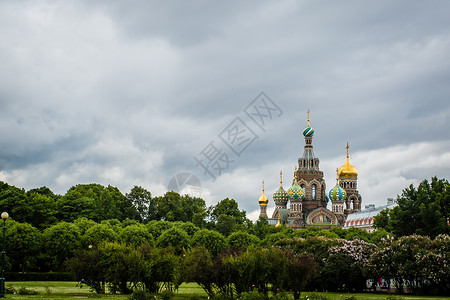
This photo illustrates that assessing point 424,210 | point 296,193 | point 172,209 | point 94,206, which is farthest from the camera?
point 296,193

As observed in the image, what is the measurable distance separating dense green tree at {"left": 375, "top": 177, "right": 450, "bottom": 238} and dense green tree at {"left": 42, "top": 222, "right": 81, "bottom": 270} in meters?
35.3

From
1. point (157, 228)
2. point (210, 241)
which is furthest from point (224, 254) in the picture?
point (157, 228)

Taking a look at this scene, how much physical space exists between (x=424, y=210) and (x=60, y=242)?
3852cm

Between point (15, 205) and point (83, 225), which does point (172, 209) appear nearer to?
point (83, 225)

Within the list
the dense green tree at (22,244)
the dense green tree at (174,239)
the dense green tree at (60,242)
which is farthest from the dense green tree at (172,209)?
the dense green tree at (22,244)

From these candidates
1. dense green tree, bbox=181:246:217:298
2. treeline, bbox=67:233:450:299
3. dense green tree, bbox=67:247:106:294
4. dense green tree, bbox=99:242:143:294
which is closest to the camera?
treeline, bbox=67:233:450:299

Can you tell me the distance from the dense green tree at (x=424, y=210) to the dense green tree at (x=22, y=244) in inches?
1551

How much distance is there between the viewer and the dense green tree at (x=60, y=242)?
5412 cm

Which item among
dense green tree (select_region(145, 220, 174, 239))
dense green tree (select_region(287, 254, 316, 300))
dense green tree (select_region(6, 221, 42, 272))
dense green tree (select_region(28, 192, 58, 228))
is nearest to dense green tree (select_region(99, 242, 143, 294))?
dense green tree (select_region(287, 254, 316, 300))

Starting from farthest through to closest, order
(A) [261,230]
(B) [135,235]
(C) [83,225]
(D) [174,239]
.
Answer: (A) [261,230] < (C) [83,225] < (B) [135,235] < (D) [174,239]

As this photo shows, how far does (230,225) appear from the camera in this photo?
79.8 meters

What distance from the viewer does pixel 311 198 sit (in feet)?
429

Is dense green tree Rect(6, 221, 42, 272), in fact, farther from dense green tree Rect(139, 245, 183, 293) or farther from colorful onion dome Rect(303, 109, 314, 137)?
colorful onion dome Rect(303, 109, 314, 137)

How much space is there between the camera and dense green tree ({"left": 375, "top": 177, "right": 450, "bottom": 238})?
175 feet
